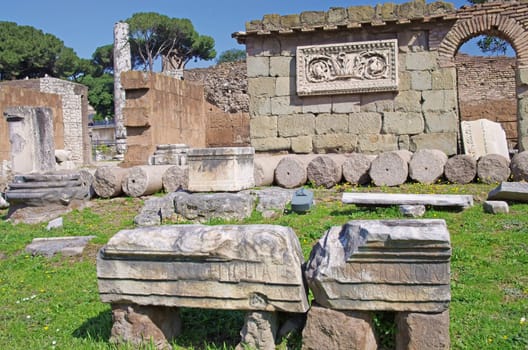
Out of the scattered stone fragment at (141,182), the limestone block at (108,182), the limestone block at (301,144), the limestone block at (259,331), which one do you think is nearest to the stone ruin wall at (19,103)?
the limestone block at (108,182)

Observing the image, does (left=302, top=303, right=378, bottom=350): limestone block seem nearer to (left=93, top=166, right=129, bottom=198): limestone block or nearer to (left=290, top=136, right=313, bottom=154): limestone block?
(left=93, top=166, right=129, bottom=198): limestone block

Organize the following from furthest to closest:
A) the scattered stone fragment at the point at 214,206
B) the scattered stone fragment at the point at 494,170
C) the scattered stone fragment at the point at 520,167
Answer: the scattered stone fragment at the point at 494,170 → the scattered stone fragment at the point at 520,167 → the scattered stone fragment at the point at 214,206

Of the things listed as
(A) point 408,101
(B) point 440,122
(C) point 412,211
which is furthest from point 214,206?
(B) point 440,122

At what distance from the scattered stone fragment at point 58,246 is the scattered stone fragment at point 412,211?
13.9 ft

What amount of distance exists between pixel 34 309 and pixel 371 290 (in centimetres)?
330

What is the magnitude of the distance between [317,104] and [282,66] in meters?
1.18

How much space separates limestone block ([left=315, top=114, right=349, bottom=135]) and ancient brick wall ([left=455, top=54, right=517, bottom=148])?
8.73m

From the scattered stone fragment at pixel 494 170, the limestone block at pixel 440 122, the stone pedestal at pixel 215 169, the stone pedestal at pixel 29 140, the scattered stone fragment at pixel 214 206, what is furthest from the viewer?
the stone pedestal at pixel 29 140

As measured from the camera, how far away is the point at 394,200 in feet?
23.6

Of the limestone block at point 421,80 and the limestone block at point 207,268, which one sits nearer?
the limestone block at point 207,268

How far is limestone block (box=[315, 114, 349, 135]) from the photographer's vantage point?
1122 cm

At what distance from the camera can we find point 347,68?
11.1 m

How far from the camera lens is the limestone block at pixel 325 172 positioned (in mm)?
9594

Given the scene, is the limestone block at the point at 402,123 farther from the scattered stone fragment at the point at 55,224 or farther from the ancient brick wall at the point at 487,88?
the ancient brick wall at the point at 487,88
